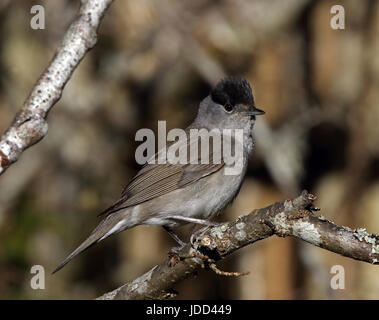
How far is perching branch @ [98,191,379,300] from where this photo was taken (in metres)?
2.45

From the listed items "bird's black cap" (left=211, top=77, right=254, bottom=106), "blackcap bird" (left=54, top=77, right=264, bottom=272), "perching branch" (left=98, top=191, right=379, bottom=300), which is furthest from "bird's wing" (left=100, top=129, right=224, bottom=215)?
"perching branch" (left=98, top=191, right=379, bottom=300)

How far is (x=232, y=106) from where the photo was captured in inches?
183

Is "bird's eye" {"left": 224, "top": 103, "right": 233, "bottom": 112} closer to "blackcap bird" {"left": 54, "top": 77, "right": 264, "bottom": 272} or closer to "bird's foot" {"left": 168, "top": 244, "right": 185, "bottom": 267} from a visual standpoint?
"blackcap bird" {"left": 54, "top": 77, "right": 264, "bottom": 272}

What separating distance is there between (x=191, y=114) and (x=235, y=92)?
1792mm

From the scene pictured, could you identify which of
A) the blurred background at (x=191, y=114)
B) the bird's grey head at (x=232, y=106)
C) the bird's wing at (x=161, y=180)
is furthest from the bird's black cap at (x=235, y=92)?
the blurred background at (x=191, y=114)

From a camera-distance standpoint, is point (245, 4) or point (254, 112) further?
point (245, 4)

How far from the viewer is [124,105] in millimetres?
6422

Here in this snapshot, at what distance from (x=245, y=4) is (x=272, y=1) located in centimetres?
31

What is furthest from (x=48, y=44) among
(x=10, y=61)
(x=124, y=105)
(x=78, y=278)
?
(x=78, y=278)

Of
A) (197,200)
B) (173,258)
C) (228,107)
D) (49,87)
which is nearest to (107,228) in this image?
(197,200)

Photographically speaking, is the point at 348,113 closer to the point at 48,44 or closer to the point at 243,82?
the point at 243,82

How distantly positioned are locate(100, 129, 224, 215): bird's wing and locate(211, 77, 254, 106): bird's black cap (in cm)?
51

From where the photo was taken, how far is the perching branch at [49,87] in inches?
114
